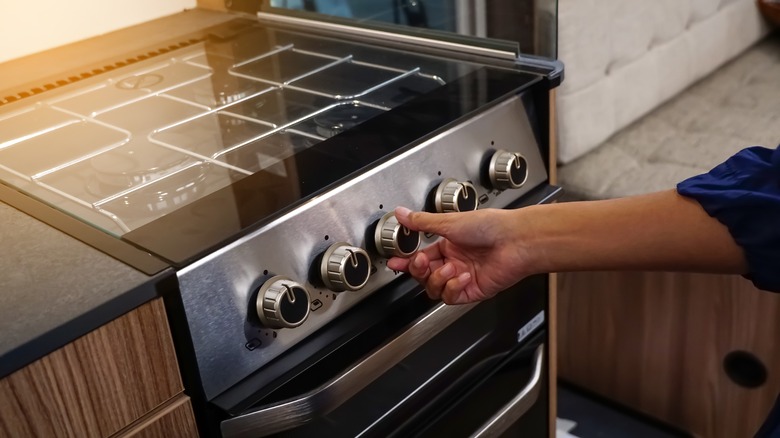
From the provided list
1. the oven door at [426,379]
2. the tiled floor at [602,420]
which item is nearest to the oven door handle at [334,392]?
the oven door at [426,379]

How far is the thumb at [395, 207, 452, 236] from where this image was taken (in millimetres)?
924

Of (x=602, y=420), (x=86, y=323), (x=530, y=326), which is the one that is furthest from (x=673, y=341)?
(x=86, y=323)

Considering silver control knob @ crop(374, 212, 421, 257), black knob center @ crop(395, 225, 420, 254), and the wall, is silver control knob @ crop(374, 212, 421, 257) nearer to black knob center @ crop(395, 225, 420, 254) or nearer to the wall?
black knob center @ crop(395, 225, 420, 254)

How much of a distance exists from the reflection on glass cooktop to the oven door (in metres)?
0.22

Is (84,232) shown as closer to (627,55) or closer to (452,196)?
(452,196)

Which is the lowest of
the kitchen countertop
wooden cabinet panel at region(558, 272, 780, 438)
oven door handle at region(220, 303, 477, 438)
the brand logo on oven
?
wooden cabinet panel at region(558, 272, 780, 438)

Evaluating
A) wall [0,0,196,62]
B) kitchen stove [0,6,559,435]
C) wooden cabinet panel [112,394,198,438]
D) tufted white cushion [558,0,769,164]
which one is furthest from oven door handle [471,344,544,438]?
wall [0,0,196,62]

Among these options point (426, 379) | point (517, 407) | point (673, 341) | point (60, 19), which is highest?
point (60, 19)

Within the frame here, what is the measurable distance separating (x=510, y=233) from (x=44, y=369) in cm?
52

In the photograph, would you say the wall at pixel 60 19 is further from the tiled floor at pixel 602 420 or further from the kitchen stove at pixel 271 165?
the tiled floor at pixel 602 420

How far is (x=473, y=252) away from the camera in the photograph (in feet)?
3.32

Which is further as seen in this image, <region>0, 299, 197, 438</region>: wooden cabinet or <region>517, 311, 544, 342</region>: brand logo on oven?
<region>517, 311, 544, 342</region>: brand logo on oven

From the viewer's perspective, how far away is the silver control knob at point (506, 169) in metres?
1.06

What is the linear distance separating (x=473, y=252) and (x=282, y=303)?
29cm
